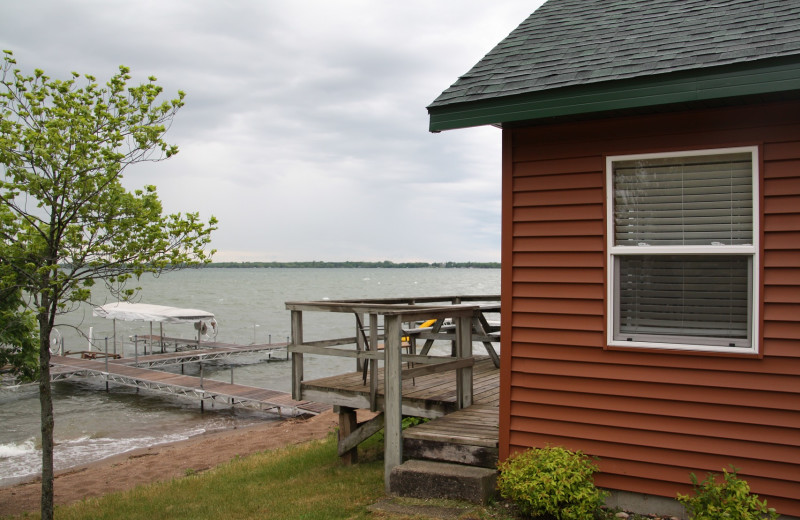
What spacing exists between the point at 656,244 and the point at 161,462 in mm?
12053

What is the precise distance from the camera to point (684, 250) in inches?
194

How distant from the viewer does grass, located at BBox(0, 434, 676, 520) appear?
5543 millimetres

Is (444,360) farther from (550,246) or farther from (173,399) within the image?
(173,399)

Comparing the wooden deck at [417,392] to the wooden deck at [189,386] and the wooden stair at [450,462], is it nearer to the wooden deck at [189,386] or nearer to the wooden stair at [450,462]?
the wooden stair at [450,462]

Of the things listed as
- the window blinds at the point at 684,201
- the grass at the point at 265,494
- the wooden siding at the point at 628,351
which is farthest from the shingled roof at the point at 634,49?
the grass at the point at 265,494

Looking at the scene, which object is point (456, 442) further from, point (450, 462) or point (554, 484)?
point (554, 484)

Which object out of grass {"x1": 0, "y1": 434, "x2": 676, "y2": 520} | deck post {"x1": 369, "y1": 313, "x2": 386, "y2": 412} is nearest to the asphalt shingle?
deck post {"x1": 369, "y1": 313, "x2": 386, "y2": 412}

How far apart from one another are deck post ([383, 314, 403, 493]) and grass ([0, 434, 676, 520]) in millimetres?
429

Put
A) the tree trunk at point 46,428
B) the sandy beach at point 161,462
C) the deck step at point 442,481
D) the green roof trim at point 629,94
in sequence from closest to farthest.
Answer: the green roof trim at point 629,94 < the deck step at point 442,481 < the tree trunk at point 46,428 < the sandy beach at point 161,462

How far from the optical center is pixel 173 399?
76.1 feet

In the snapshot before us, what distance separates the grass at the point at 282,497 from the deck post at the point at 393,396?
43 cm

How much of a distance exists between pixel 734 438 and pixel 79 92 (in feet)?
26.7

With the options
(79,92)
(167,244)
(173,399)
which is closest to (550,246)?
(167,244)

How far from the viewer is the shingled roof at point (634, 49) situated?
4.56 m
